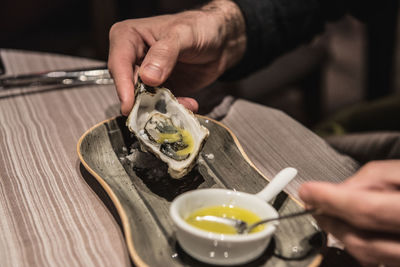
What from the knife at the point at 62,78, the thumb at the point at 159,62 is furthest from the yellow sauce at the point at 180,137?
the knife at the point at 62,78

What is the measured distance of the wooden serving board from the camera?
66cm

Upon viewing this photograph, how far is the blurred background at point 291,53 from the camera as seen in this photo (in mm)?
2164

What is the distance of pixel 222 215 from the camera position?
70cm

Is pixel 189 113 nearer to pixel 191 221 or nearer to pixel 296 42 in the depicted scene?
pixel 191 221

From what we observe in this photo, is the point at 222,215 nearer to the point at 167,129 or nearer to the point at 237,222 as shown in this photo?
the point at 237,222

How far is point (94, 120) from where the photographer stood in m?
1.12

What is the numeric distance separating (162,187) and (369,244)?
39cm

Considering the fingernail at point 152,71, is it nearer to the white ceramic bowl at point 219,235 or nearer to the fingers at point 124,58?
the fingers at point 124,58

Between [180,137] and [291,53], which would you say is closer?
[180,137]

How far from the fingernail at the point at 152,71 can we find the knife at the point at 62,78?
0.39 meters

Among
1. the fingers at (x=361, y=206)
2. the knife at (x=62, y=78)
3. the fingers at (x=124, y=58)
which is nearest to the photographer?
the fingers at (x=361, y=206)

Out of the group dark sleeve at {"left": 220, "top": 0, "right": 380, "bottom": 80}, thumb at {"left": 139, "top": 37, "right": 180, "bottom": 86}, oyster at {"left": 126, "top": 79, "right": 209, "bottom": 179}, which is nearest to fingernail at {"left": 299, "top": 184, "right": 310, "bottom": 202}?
oyster at {"left": 126, "top": 79, "right": 209, "bottom": 179}

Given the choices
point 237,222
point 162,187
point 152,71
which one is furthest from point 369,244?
point 152,71

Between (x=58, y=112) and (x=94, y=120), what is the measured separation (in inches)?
4.6
